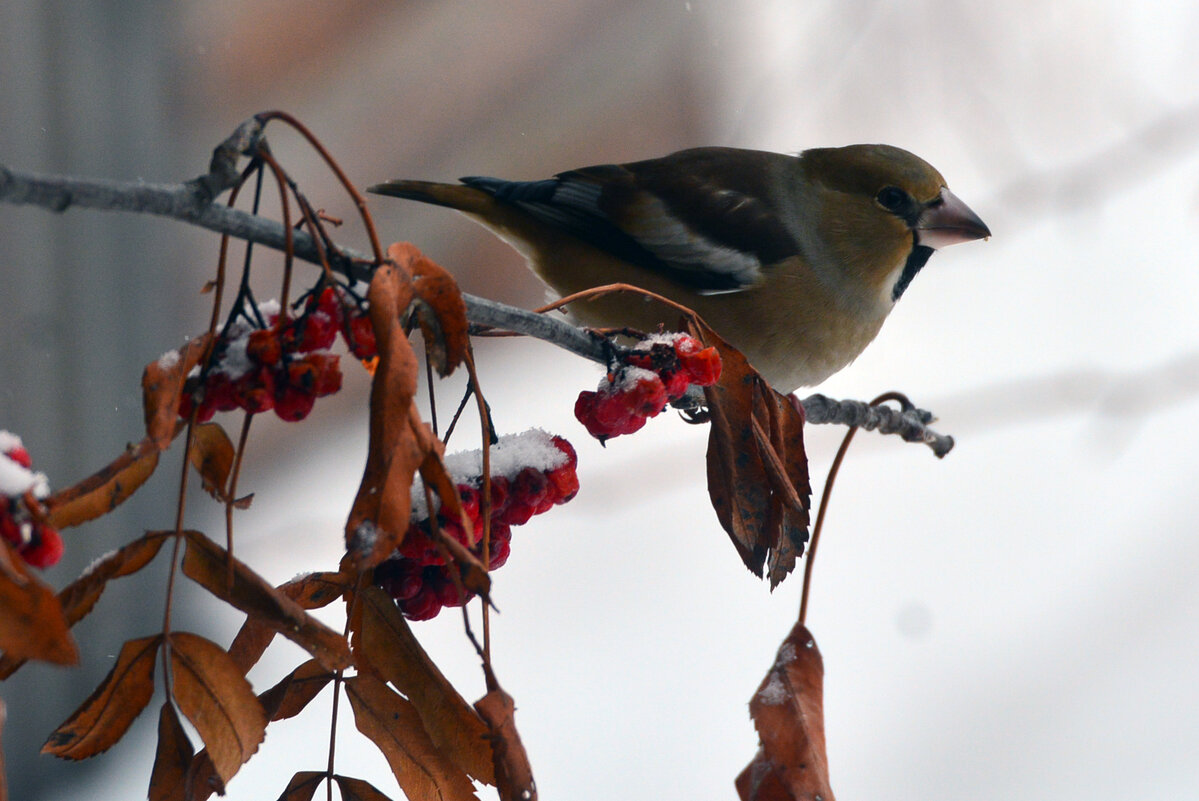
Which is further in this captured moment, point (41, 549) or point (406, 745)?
point (406, 745)

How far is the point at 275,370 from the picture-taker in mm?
470

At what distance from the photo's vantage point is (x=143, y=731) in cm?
214

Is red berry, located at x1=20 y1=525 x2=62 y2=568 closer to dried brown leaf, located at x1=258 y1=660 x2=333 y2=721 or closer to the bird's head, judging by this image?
dried brown leaf, located at x1=258 y1=660 x2=333 y2=721

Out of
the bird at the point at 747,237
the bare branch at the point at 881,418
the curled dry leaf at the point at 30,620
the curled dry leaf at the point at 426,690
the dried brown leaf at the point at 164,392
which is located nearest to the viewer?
the curled dry leaf at the point at 30,620

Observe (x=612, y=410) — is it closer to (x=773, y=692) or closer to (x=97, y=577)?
(x=773, y=692)

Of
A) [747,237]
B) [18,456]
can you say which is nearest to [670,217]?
[747,237]

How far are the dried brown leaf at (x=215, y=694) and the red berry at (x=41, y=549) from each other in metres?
0.08

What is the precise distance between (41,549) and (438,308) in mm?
172

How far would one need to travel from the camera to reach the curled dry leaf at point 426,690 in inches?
19.8

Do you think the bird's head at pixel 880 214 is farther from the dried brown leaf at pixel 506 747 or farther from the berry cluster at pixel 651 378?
the dried brown leaf at pixel 506 747

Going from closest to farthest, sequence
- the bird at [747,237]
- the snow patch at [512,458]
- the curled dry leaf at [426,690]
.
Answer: the curled dry leaf at [426,690] < the snow patch at [512,458] < the bird at [747,237]

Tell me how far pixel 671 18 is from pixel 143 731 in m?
2.51

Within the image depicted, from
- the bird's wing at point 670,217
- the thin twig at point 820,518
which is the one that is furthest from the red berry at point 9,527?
the bird's wing at point 670,217

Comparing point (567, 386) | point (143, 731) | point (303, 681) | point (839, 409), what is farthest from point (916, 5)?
point (303, 681)
